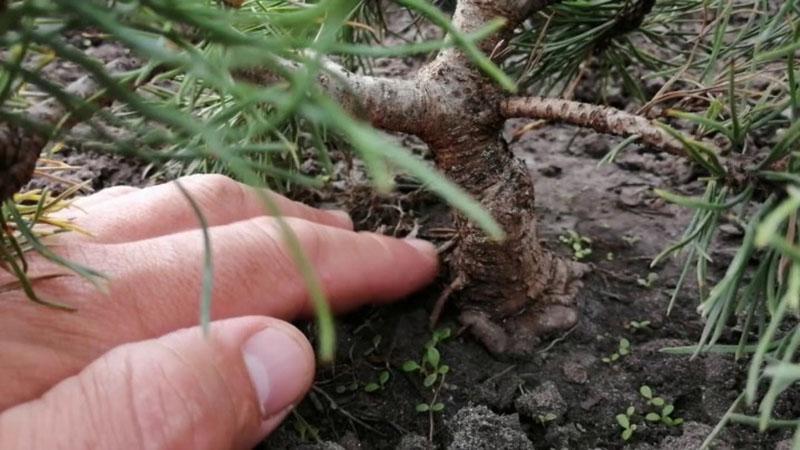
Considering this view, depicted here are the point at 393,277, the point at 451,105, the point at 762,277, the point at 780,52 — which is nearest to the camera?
the point at 780,52

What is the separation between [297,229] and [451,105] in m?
0.23

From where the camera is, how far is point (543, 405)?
860mm

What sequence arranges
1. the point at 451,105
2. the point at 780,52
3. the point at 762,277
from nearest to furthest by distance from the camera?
the point at 780,52 → the point at 762,277 → the point at 451,105

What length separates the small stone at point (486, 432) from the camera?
2.60 feet

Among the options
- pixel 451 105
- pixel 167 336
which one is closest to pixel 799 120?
pixel 451 105

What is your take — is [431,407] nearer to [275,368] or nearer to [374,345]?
[374,345]

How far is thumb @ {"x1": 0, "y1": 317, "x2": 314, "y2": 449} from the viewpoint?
1.96ft

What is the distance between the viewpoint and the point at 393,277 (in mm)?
958

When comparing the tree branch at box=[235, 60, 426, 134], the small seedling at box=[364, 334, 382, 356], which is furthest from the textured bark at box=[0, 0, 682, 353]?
the small seedling at box=[364, 334, 382, 356]

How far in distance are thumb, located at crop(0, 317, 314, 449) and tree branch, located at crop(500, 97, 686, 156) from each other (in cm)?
32

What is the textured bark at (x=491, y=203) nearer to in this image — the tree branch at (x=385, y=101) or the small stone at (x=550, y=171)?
the tree branch at (x=385, y=101)

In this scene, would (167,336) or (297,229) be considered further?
(297,229)

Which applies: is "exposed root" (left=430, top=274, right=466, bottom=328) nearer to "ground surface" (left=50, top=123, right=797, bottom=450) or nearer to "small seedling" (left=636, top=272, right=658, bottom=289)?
"ground surface" (left=50, top=123, right=797, bottom=450)

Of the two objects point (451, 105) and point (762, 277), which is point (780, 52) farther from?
point (451, 105)
